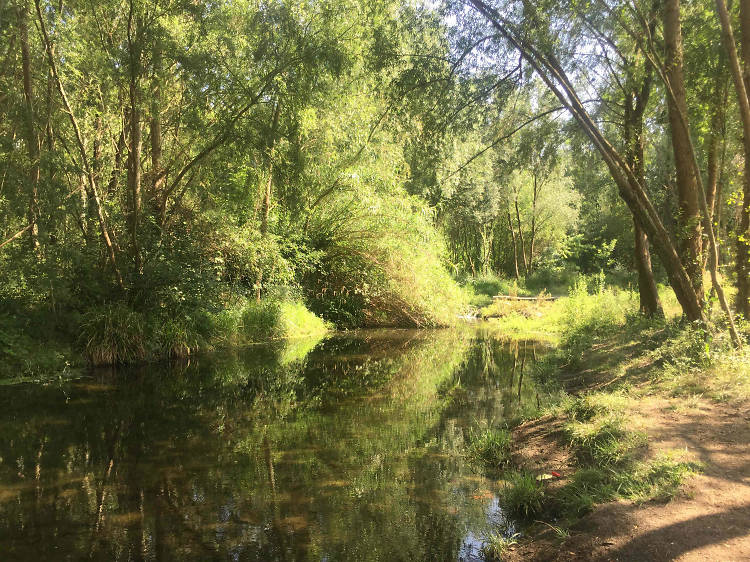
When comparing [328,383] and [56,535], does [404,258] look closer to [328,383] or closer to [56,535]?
[328,383]

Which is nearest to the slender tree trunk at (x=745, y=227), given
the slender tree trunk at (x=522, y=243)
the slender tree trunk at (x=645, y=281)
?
the slender tree trunk at (x=645, y=281)

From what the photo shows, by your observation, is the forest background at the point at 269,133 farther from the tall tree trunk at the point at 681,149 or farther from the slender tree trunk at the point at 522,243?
the slender tree trunk at the point at 522,243

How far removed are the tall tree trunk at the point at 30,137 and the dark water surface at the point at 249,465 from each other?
143 inches

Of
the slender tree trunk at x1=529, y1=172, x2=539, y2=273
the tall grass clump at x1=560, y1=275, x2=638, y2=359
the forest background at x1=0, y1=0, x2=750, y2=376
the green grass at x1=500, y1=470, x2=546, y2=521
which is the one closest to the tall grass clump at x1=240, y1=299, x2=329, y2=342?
the forest background at x1=0, y1=0, x2=750, y2=376

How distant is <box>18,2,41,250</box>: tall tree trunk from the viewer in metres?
11.4

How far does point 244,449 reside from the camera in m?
7.04

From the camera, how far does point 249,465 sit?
639 cm

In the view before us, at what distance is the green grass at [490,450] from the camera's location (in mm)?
6312

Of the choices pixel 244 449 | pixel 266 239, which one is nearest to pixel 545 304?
pixel 266 239

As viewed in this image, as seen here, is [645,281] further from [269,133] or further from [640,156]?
[269,133]

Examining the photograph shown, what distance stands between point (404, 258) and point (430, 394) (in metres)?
10.1

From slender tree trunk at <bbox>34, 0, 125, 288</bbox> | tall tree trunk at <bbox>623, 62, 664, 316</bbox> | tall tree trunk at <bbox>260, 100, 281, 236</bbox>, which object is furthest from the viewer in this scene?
tall tree trunk at <bbox>260, 100, 281, 236</bbox>

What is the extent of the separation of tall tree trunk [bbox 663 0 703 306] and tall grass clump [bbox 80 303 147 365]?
37.1 feet

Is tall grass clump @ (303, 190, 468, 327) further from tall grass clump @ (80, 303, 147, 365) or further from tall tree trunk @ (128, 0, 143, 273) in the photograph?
tall grass clump @ (80, 303, 147, 365)
